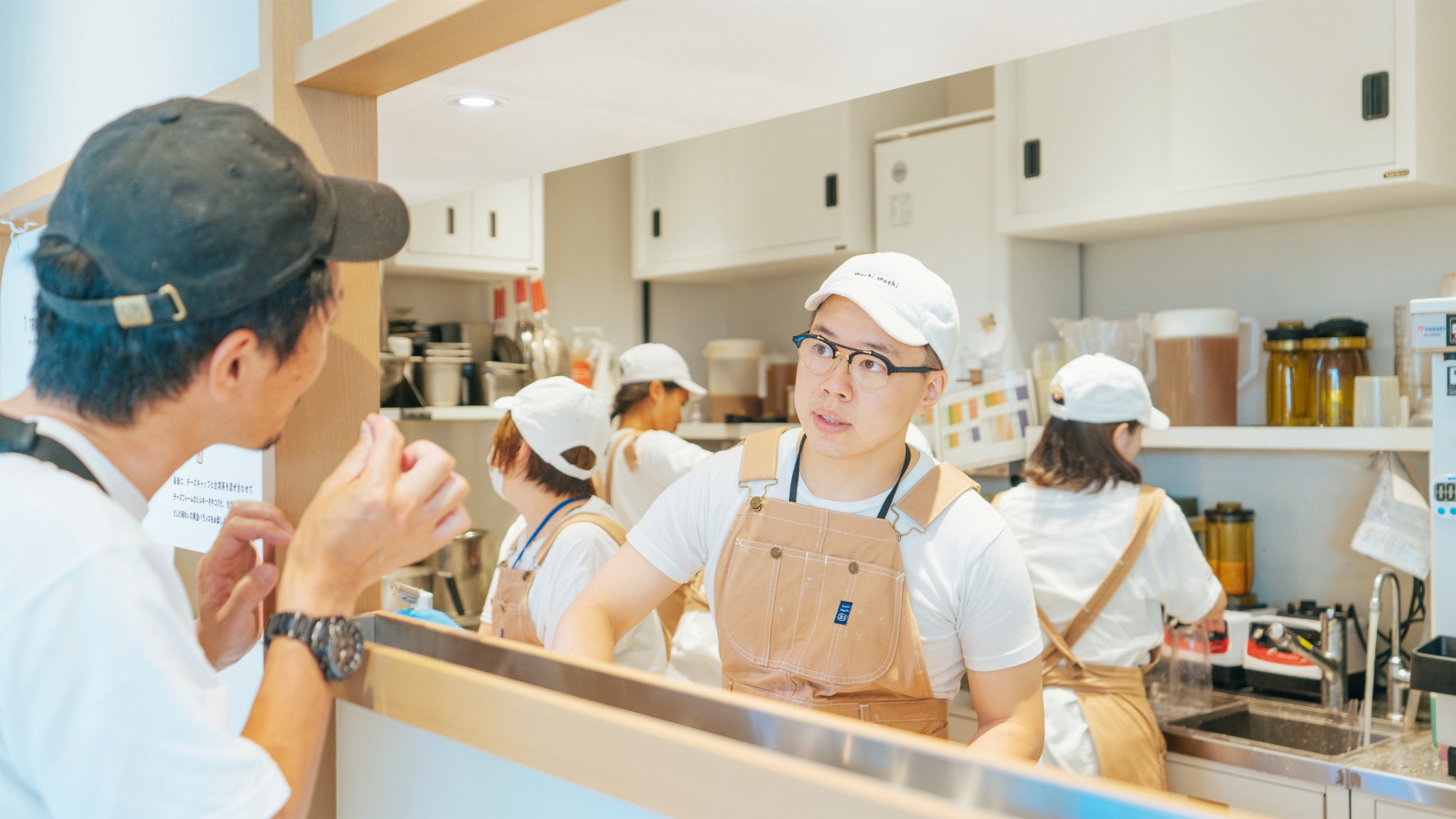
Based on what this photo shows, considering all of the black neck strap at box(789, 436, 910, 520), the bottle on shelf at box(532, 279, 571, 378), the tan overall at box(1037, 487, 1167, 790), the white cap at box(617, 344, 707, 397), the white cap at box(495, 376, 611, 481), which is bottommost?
the tan overall at box(1037, 487, 1167, 790)

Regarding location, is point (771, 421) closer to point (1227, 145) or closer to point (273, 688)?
Result: point (1227, 145)

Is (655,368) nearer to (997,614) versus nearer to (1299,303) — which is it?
(1299,303)

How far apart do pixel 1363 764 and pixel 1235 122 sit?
5.53 feet

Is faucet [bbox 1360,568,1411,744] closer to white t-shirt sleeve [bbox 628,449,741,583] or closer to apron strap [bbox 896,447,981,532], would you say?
apron strap [bbox 896,447,981,532]

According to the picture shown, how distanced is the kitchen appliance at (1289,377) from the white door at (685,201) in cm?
216

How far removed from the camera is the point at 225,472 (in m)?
1.41

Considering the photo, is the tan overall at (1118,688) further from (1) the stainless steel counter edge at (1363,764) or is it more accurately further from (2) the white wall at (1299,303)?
(2) the white wall at (1299,303)

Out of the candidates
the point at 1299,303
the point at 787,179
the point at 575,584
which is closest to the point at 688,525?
the point at 575,584

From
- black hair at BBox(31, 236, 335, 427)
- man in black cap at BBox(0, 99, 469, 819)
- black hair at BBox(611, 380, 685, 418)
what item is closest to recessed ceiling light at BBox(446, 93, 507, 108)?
man in black cap at BBox(0, 99, 469, 819)

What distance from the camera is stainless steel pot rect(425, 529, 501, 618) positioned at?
424 cm

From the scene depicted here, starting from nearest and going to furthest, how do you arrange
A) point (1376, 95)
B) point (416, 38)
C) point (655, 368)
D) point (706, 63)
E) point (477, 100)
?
point (416, 38), point (706, 63), point (477, 100), point (1376, 95), point (655, 368)

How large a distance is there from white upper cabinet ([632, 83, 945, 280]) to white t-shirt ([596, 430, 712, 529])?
100 centimetres

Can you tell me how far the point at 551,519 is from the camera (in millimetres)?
2479

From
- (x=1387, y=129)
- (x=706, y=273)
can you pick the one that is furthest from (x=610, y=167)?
(x=1387, y=129)
